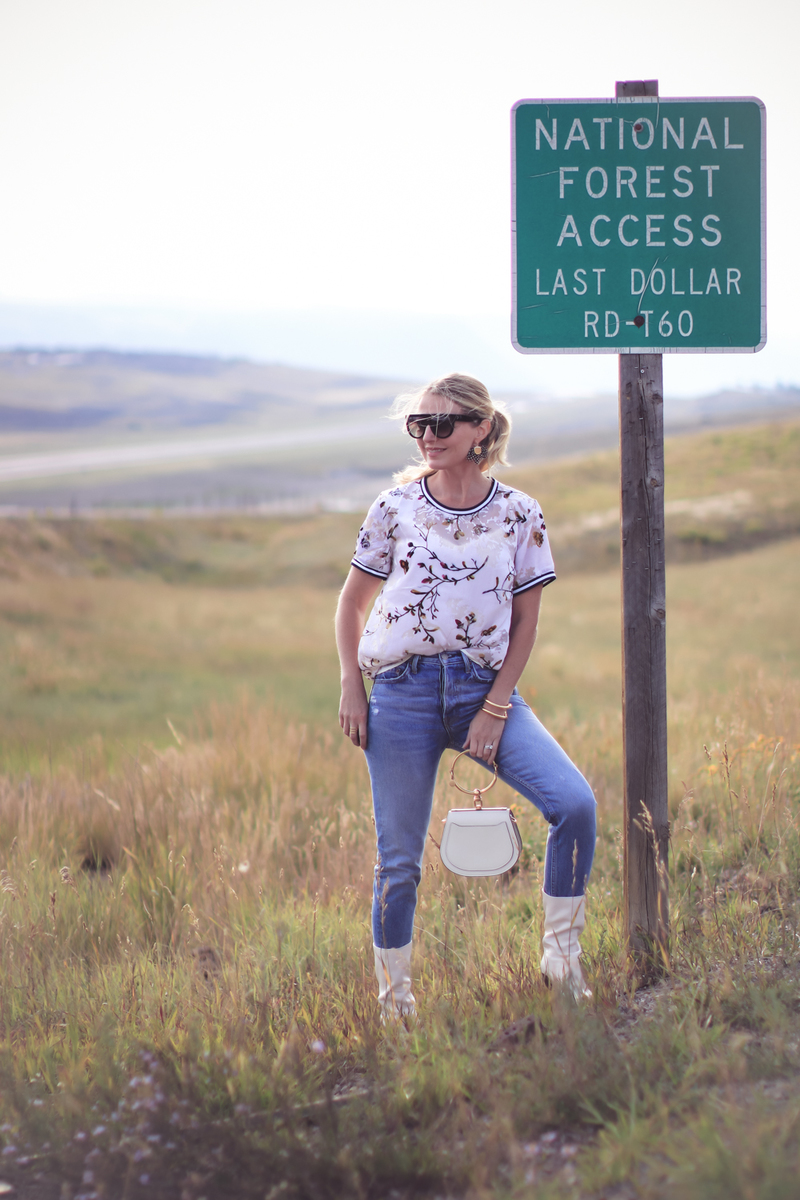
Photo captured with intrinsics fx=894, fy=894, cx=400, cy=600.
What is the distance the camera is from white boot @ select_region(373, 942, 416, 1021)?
2.76 meters

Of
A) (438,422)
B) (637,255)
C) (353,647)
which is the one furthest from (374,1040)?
(637,255)

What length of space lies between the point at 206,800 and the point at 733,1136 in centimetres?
390

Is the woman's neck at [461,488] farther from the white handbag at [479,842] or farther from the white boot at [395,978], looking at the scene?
the white boot at [395,978]

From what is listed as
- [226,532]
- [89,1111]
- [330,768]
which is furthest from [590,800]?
[226,532]

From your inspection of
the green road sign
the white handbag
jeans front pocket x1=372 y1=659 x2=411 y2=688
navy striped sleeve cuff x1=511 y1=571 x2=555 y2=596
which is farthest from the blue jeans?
the green road sign

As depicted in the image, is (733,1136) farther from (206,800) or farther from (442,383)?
(206,800)

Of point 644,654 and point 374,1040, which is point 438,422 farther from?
point 374,1040

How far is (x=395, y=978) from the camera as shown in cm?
280

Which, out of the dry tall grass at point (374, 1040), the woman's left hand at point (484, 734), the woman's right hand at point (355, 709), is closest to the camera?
the dry tall grass at point (374, 1040)

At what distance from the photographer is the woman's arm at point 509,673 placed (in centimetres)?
271

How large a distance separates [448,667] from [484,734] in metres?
0.23

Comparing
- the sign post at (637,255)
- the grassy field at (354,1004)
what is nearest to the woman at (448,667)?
the grassy field at (354,1004)

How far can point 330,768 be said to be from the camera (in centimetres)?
625

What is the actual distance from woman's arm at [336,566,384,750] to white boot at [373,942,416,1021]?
65 centimetres
